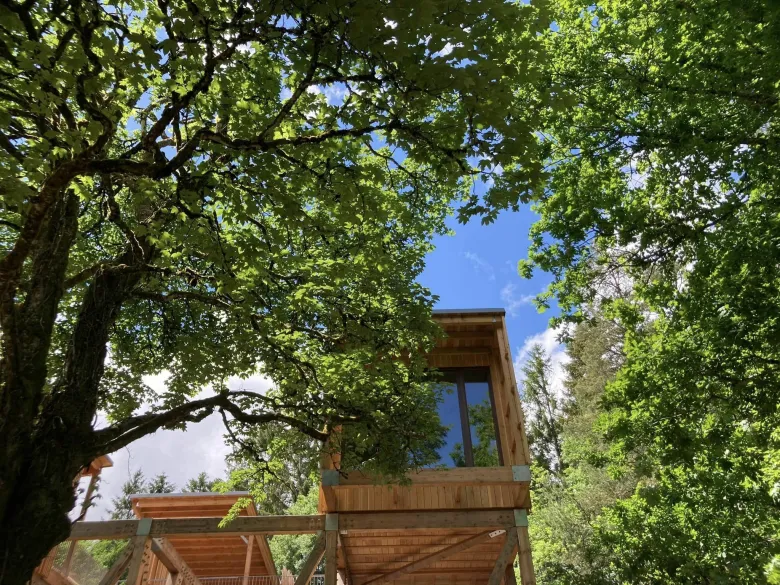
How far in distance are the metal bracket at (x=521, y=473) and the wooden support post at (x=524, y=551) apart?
2.83ft

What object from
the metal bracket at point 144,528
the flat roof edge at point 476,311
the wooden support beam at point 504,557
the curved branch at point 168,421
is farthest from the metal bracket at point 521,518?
the metal bracket at point 144,528

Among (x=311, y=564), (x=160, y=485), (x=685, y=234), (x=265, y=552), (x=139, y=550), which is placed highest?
(x=160, y=485)

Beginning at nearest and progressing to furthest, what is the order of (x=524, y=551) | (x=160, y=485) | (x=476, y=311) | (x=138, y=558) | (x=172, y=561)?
(x=524, y=551), (x=138, y=558), (x=476, y=311), (x=172, y=561), (x=160, y=485)

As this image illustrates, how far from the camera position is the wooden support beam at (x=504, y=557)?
7657 millimetres

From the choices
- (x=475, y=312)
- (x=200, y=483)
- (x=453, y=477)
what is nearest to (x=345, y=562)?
(x=453, y=477)

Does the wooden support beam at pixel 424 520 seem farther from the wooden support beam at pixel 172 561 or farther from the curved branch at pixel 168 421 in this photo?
the wooden support beam at pixel 172 561

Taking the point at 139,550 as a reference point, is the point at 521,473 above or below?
above

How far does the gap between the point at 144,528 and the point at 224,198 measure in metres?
7.03

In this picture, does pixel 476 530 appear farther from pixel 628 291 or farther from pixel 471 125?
pixel 628 291

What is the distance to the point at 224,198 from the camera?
170 inches

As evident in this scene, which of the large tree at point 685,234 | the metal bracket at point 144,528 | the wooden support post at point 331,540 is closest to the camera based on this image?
the large tree at point 685,234

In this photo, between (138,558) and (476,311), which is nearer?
(138,558)

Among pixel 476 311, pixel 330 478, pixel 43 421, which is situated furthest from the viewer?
pixel 476 311

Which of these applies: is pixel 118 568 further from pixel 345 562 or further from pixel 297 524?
pixel 345 562
